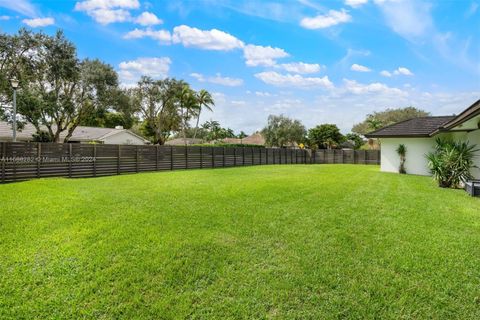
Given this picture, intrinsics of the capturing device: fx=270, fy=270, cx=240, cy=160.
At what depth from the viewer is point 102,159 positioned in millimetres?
11703

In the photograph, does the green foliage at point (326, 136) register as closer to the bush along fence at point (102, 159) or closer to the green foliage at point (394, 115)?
the green foliage at point (394, 115)

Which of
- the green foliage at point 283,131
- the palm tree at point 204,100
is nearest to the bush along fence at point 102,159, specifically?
the palm tree at point 204,100

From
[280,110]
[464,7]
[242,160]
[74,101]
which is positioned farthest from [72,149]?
[280,110]

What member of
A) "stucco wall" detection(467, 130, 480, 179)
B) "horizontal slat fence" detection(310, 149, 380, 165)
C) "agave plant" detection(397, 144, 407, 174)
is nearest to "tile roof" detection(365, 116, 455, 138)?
"agave plant" detection(397, 144, 407, 174)

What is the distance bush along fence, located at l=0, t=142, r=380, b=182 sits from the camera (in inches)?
359

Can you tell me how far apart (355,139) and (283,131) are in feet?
44.8

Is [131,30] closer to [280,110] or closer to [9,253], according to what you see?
[9,253]

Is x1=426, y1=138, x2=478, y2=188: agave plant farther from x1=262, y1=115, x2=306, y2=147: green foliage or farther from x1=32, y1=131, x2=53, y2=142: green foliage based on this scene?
x1=262, y1=115, x2=306, y2=147: green foliage

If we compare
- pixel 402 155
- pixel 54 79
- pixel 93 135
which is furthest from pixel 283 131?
pixel 54 79

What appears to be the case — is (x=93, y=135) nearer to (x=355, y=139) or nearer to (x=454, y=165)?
(x=454, y=165)

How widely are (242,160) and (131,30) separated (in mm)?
11185

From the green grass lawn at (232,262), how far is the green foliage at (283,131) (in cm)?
3915

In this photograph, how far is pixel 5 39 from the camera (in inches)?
551

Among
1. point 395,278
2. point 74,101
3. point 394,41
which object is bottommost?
point 395,278
